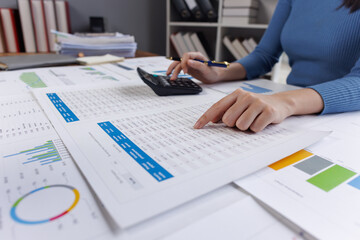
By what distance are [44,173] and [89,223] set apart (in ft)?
0.37

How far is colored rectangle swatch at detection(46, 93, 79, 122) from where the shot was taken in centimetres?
48

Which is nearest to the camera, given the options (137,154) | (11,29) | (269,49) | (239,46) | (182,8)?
(137,154)

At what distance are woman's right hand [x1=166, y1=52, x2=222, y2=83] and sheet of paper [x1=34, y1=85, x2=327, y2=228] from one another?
0.19 m

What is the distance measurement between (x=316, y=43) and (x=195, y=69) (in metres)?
0.40

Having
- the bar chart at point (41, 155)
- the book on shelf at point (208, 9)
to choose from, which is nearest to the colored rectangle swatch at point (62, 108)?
the bar chart at point (41, 155)

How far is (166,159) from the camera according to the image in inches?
13.2

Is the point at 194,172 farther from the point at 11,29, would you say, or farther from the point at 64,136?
the point at 11,29

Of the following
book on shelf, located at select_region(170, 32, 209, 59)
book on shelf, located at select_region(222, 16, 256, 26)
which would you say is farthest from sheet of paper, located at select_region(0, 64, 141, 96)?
book on shelf, located at select_region(170, 32, 209, 59)

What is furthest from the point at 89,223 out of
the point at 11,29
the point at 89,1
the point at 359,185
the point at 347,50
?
the point at 89,1

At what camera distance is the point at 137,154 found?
35cm

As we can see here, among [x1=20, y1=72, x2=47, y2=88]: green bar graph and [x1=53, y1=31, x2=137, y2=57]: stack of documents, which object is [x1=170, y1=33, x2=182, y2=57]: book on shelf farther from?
[x1=20, y1=72, x2=47, y2=88]: green bar graph

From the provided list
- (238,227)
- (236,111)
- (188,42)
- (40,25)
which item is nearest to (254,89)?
(236,111)

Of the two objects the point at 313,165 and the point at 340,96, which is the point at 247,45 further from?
the point at 313,165

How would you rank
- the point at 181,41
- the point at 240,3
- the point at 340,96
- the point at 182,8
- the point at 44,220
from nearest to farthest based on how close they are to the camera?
the point at 44,220, the point at 340,96, the point at 240,3, the point at 182,8, the point at 181,41
